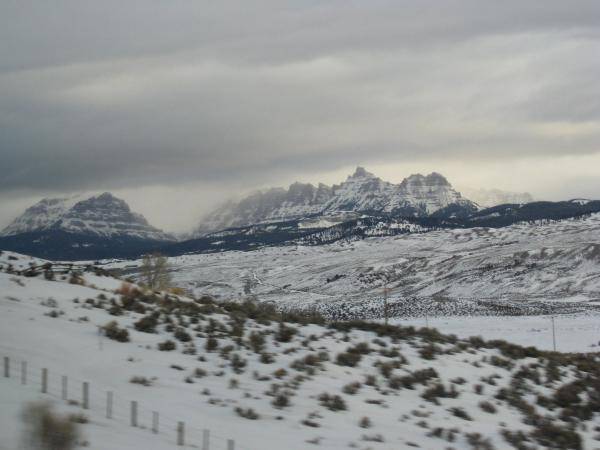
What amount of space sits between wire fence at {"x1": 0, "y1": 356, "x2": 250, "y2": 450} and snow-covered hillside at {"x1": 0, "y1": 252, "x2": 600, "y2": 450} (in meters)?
0.05

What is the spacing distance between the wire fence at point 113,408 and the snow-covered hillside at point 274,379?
5cm

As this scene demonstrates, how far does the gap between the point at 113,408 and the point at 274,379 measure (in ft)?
15.2

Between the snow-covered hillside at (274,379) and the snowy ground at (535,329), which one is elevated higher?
Result: the snow-covered hillside at (274,379)

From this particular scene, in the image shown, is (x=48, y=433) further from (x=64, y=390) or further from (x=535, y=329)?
(x=535, y=329)

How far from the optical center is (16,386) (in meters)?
10.8

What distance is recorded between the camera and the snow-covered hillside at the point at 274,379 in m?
11.0

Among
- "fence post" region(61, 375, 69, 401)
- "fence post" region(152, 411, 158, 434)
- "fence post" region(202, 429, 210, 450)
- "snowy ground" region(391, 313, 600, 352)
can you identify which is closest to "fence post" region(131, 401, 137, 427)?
"fence post" region(152, 411, 158, 434)

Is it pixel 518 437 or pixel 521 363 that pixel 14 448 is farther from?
pixel 521 363

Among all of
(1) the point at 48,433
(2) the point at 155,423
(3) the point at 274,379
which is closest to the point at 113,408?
(2) the point at 155,423

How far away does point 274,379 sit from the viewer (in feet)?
47.9

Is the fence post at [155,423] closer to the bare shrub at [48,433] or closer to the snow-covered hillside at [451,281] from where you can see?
the bare shrub at [48,433]

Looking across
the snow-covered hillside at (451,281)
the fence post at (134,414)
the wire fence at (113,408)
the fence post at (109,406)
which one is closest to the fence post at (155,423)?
the wire fence at (113,408)

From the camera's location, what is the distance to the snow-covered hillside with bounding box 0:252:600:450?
35.9ft

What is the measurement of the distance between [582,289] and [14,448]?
119 meters
